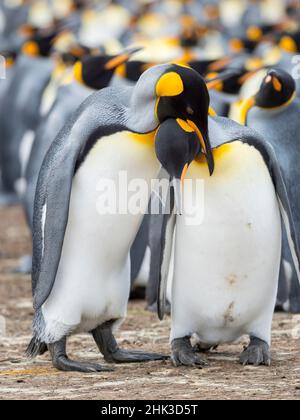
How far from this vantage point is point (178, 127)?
432 cm

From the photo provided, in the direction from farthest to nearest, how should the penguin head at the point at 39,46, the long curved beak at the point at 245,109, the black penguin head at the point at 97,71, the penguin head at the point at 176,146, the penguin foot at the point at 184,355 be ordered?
the penguin head at the point at 39,46 → the black penguin head at the point at 97,71 → the long curved beak at the point at 245,109 → the penguin foot at the point at 184,355 → the penguin head at the point at 176,146

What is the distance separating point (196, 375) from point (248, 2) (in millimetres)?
21649

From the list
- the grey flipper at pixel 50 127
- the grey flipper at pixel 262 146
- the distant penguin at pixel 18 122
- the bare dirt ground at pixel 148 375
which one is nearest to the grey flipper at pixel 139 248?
the bare dirt ground at pixel 148 375

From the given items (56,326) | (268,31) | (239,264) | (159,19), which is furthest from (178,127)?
(159,19)

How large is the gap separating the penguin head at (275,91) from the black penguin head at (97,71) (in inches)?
93.0

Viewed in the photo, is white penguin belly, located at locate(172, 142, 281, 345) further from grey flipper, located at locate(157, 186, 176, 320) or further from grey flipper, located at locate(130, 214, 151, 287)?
grey flipper, located at locate(130, 214, 151, 287)

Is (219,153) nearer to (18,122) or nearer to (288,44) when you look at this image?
(288,44)

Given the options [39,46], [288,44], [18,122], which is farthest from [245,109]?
[39,46]

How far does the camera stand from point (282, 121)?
6.09 meters

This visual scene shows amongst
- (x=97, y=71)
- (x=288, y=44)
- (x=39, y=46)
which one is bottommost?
(x=97, y=71)

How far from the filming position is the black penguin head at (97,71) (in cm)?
837

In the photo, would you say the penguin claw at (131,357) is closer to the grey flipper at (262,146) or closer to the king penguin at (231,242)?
the king penguin at (231,242)

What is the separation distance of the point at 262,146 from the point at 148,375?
36.7 inches

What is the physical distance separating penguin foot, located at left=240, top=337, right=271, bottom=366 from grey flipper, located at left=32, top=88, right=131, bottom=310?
79 centimetres
